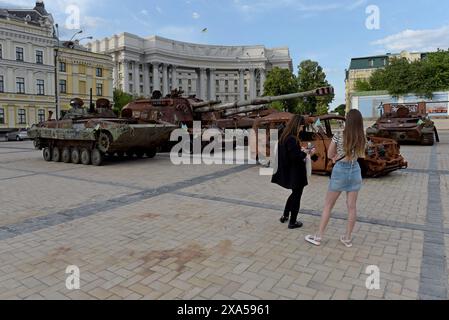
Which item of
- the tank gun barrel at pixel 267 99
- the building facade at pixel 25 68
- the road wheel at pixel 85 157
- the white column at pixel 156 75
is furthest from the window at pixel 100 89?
the road wheel at pixel 85 157

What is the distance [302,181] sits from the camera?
5.39m

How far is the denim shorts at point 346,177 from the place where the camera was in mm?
4621

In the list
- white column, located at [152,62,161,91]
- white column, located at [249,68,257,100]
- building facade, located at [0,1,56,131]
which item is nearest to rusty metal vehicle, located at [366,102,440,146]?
building facade, located at [0,1,56,131]

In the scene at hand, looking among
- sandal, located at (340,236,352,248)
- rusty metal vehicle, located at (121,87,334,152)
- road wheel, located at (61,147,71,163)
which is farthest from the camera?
rusty metal vehicle, located at (121,87,334,152)

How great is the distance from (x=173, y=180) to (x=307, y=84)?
153 ft

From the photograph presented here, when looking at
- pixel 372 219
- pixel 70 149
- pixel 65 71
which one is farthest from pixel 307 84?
pixel 372 219

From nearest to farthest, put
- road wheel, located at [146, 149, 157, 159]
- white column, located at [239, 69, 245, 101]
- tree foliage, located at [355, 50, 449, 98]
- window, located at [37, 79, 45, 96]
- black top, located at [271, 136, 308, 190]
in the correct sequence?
black top, located at [271, 136, 308, 190], road wheel, located at [146, 149, 157, 159], tree foliage, located at [355, 50, 449, 98], window, located at [37, 79, 45, 96], white column, located at [239, 69, 245, 101]

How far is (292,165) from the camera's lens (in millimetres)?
5383

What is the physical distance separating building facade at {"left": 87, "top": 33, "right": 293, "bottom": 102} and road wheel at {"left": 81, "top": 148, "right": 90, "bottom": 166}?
74.7 metres

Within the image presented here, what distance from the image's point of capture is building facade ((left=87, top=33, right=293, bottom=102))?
3612 inches

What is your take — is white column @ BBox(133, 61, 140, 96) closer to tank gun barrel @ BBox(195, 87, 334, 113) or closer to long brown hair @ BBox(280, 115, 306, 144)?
tank gun barrel @ BBox(195, 87, 334, 113)

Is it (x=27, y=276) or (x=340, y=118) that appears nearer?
(x=27, y=276)

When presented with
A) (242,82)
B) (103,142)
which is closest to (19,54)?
(103,142)

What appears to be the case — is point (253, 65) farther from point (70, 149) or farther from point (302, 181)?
point (302, 181)
